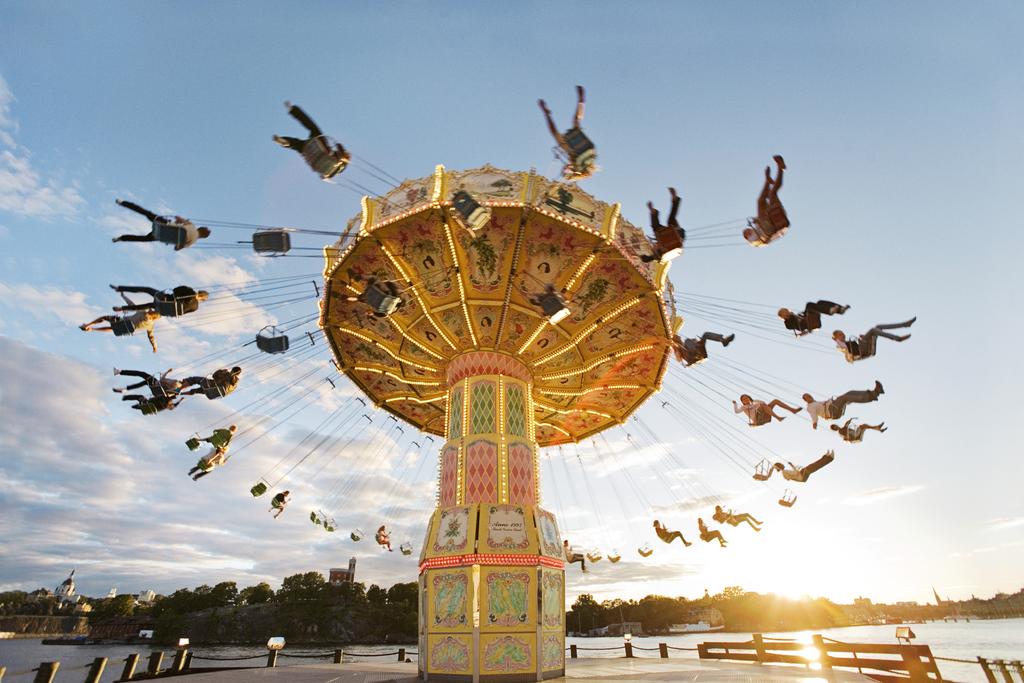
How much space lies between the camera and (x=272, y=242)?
12.0 meters

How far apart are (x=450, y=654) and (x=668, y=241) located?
425 inches

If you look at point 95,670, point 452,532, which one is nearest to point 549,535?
point 452,532

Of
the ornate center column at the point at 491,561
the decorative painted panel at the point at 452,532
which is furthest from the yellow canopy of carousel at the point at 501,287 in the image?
the decorative painted panel at the point at 452,532

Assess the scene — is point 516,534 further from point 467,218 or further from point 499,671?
point 467,218

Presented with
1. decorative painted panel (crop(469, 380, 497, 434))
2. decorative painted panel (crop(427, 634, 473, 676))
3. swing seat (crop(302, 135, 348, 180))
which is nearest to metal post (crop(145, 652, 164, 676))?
decorative painted panel (crop(427, 634, 473, 676))

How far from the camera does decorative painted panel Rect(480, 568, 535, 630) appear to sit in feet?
42.4

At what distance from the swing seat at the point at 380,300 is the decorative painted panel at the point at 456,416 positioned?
16.9 feet

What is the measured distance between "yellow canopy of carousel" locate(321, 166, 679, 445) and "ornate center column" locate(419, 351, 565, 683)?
7.22ft

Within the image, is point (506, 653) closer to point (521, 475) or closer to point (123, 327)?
point (521, 475)

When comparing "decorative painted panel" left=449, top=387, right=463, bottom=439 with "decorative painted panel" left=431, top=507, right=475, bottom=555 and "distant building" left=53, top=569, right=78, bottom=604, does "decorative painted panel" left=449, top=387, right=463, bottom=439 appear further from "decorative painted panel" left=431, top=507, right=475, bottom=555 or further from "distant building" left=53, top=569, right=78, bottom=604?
"distant building" left=53, top=569, right=78, bottom=604

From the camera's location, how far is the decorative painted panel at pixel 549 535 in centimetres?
1396

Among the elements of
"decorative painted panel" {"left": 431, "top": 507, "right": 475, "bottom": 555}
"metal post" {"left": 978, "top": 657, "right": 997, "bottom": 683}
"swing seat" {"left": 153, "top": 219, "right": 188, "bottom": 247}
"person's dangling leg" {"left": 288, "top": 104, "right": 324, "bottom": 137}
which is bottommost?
"metal post" {"left": 978, "top": 657, "right": 997, "bottom": 683}

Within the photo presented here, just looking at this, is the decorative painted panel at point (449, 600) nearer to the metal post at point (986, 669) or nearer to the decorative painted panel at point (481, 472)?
the decorative painted panel at point (481, 472)

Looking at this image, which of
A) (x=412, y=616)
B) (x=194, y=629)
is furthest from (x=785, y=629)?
(x=194, y=629)
